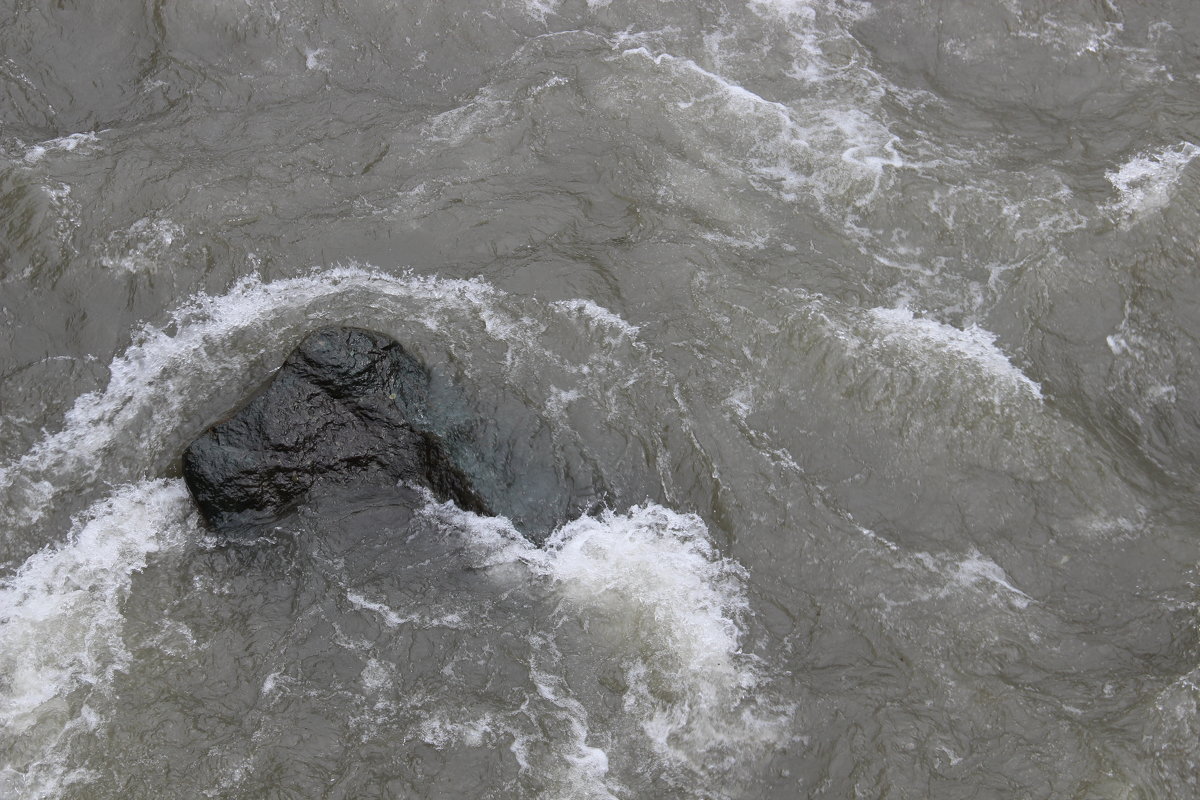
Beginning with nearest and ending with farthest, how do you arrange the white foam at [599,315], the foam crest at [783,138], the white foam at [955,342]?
the white foam at [955,342] → the white foam at [599,315] → the foam crest at [783,138]

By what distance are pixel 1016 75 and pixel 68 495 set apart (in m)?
10.3

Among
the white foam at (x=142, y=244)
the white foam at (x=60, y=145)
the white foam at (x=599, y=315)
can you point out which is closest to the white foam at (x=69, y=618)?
the white foam at (x=142, y=244)

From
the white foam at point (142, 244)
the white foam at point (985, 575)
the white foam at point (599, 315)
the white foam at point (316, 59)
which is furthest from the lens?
the white foam at point (316, 59)

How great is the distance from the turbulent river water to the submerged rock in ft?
0.91

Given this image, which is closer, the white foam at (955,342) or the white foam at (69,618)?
the white foam at (69,618)

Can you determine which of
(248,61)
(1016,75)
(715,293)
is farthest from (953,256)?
(248,61)

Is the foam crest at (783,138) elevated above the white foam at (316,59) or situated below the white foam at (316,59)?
below

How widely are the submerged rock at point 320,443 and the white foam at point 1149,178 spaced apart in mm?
6831

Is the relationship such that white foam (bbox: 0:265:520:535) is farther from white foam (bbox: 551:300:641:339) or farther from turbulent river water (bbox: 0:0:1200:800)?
white foam (bbox: 551:300:641:339)

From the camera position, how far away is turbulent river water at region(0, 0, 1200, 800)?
6.94 m

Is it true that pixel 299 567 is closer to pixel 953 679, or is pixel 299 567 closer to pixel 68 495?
pixel 68 495

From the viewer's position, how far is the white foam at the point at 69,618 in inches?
270

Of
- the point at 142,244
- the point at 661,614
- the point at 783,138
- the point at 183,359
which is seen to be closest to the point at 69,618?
the point at 183,359

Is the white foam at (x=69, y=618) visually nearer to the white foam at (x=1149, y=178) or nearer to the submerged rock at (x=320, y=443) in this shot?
the submerged rock at (x=320, y=443)
